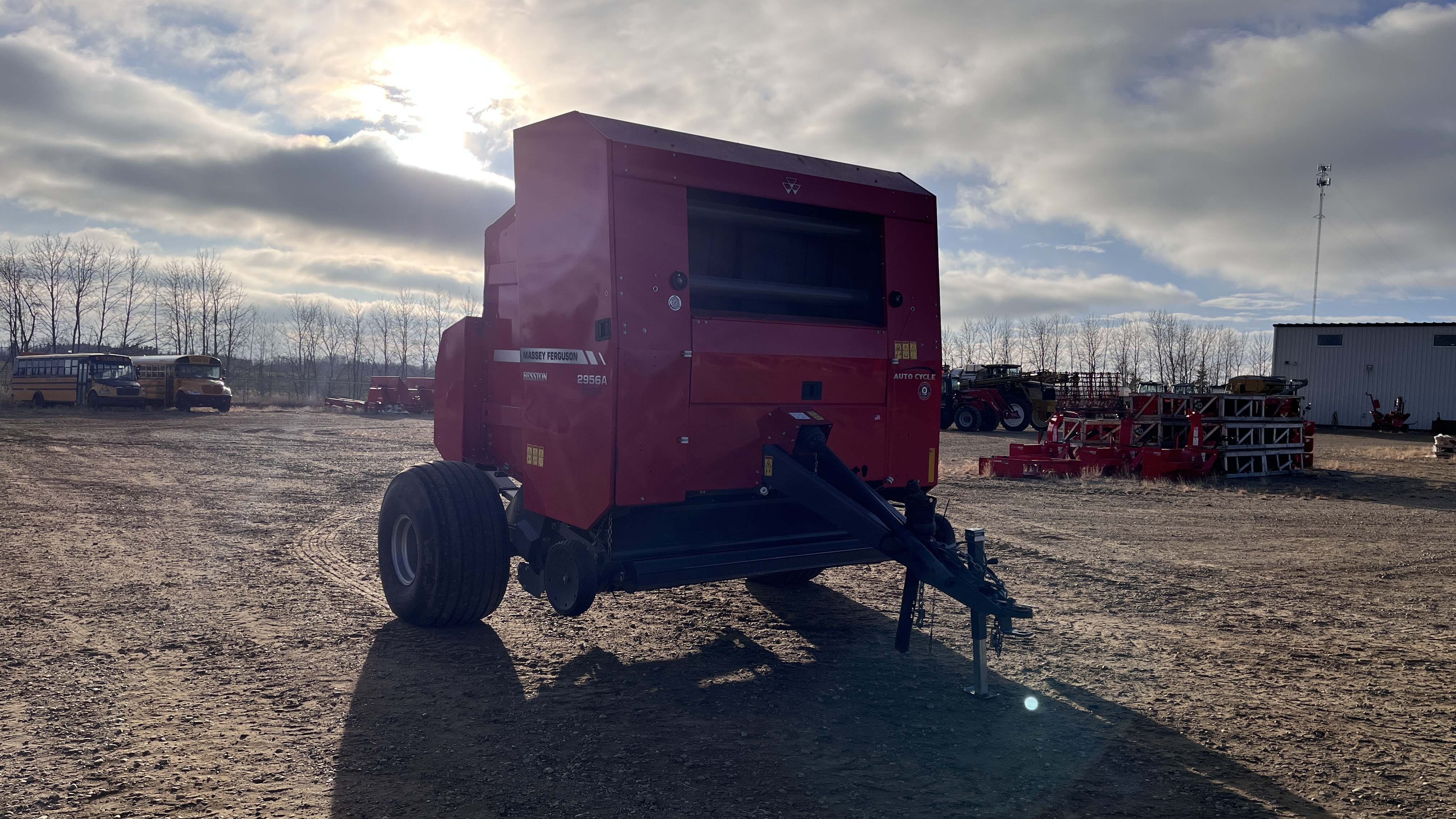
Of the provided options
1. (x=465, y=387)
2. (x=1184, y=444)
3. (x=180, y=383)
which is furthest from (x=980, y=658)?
(x=180, y=383)

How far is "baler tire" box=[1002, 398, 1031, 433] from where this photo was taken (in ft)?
104

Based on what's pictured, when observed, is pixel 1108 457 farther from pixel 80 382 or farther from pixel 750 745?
pixel 80 382

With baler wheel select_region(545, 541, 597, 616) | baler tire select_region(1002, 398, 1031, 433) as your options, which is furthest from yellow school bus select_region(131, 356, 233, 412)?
baler wheel select_region(545, 541, 597, 616)

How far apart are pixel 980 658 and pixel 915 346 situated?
204 centimetres

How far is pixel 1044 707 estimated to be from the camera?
15.3ft

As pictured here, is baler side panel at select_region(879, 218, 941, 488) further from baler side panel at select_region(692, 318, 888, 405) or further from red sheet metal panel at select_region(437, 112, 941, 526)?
baler side panel at select_region(692, 318, 888, 405)

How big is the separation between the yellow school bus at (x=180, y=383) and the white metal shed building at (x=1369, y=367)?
49.5m

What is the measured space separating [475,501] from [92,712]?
223 centimetres

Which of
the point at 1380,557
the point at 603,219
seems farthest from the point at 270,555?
the point at 1380,557

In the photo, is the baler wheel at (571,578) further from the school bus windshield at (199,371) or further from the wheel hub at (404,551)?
the school bus windshield at (199,371)

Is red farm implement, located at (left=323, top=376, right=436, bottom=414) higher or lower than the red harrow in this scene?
higher

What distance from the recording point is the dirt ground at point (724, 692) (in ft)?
12.0

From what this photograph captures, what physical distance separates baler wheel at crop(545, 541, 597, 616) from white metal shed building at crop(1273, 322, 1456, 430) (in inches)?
1808

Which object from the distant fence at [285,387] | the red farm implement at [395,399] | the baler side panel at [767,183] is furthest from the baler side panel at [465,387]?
the distant fence at [285,387]
